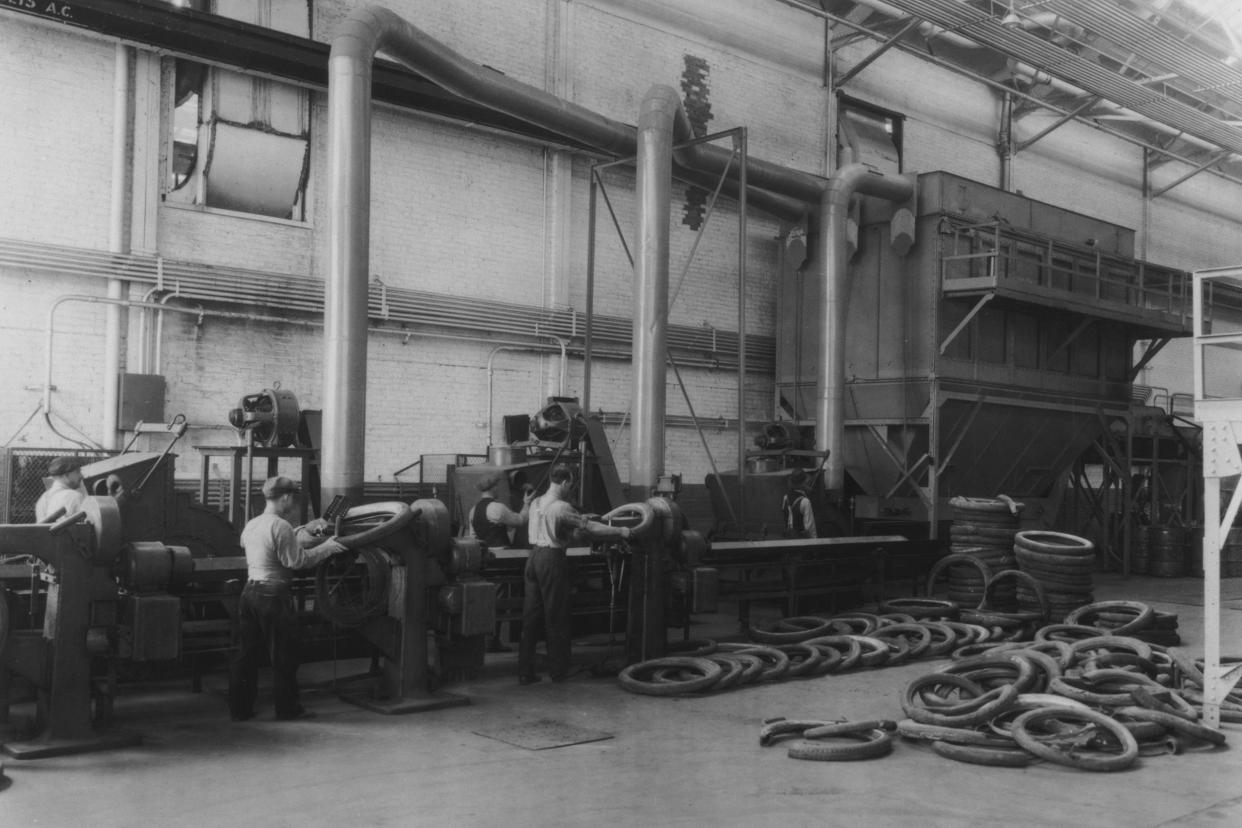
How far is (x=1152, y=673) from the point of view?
28.1 ft

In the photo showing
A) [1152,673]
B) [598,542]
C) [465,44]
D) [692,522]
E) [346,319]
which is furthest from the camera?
[692,522]

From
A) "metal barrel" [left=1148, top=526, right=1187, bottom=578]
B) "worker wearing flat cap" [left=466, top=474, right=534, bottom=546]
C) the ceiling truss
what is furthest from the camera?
"metal barrel" [left=1148, top=526, right=1187, bottom=578]

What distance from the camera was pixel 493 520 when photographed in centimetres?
1075

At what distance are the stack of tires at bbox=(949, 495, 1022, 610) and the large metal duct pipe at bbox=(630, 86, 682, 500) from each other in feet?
11.2

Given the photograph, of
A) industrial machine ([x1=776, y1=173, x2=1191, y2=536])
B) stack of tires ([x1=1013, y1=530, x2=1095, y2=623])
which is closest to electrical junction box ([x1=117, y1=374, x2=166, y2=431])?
industrial machine ([x1=776, y1=173, x2=1191, y2=536])

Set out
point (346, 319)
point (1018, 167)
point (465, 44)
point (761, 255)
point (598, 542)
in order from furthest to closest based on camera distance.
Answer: point (1018, 167), point (761, 255), point (465, 44), point (346, 319), point (598, 542)

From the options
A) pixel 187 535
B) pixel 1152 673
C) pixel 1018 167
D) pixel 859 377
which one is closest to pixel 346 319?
pixel 187 535

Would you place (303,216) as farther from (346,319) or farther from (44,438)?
(44,438)

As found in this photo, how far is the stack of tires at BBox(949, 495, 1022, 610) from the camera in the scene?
12.0 meters

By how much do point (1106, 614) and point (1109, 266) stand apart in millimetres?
8941

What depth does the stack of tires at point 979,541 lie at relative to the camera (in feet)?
39.4

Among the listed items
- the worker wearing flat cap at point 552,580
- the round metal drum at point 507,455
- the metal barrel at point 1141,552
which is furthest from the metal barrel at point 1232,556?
the worker wearing flat cap at point 552,580

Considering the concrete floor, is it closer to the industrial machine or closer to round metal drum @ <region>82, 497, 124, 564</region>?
round metal drum @ <region>82, 497, 124, 564</region>

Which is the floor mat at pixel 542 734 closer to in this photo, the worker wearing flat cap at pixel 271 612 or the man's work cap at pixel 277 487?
the worker wearing flat cap at pixel 271 612
